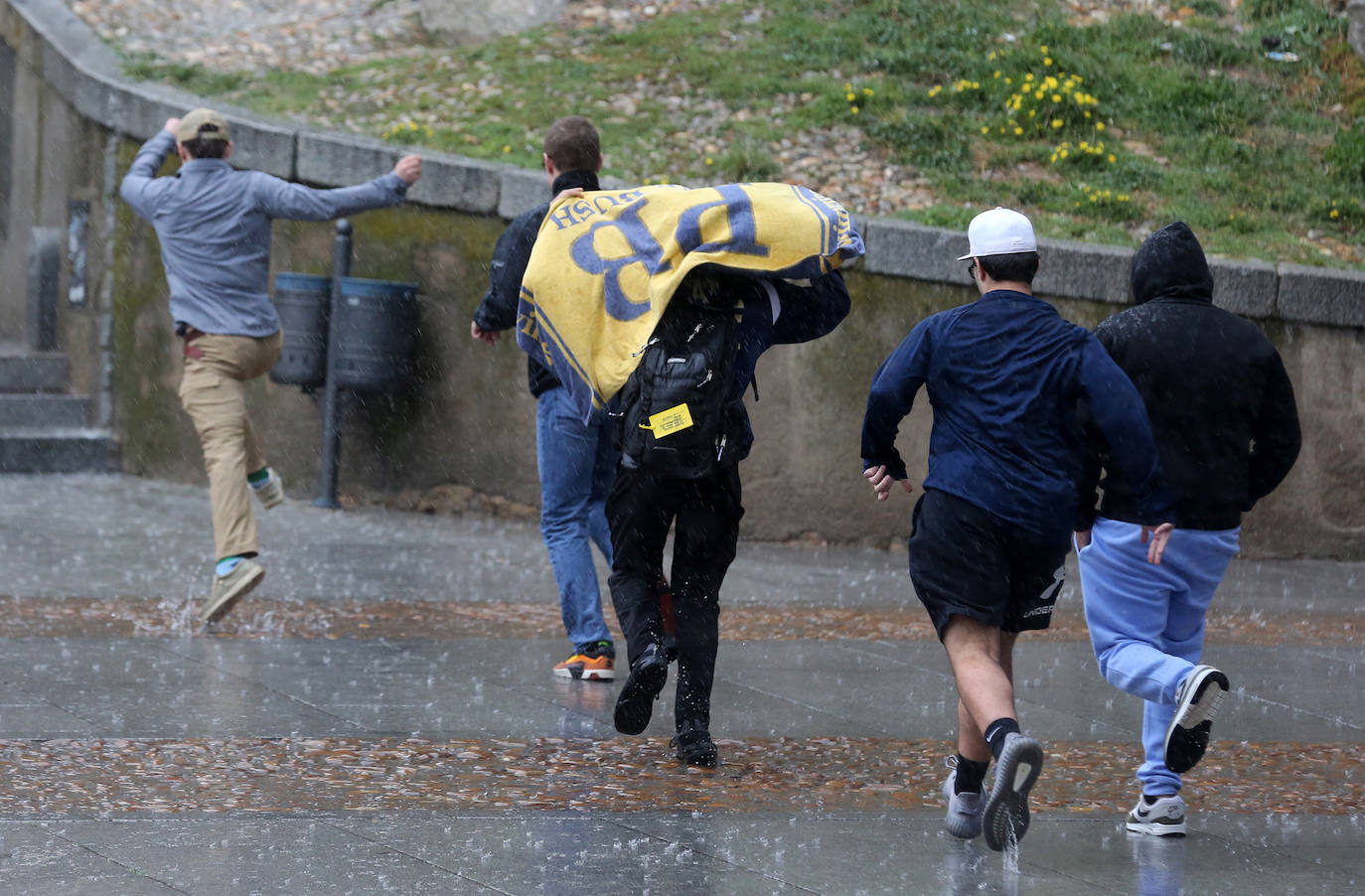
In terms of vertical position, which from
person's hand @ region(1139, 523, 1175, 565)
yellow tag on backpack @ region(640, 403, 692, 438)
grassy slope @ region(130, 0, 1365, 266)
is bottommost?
person's hand @ region(1139, 523, 1175, 565)

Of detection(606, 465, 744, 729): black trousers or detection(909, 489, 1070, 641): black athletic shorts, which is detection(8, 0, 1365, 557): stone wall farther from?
detection(909, 489, 1070, 641): black athletic shorts

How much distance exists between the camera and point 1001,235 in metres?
4.35

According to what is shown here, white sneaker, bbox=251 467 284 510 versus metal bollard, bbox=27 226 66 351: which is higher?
metal bollard, bbox=27 226 66 351

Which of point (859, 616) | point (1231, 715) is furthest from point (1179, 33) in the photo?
point (1231, 715)

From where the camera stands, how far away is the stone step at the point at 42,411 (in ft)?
38.5

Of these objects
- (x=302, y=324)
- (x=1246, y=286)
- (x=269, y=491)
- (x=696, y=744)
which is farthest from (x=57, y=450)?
(x=696, y=744)

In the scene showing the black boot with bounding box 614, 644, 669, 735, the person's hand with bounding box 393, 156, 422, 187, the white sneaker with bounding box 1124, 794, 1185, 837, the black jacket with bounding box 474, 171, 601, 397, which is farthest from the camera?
the person's hand with bounding box 393, 156, 422, 187

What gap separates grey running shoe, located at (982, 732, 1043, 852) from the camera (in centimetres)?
388

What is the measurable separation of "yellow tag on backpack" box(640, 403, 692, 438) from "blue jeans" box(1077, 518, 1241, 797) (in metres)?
1.13

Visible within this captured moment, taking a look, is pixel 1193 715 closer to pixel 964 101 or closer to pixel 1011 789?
pixel 1011 789

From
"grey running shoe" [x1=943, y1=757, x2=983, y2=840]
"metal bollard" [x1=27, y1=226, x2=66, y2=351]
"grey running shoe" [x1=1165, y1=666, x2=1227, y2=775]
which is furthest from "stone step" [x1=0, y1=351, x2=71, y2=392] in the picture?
"grey running shoe" [x1=1165, y1=666, x2=1227, y2=775]

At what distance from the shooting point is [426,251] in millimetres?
10539

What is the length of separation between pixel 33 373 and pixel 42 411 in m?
0.71

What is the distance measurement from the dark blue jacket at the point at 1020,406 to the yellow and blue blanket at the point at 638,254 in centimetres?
64
